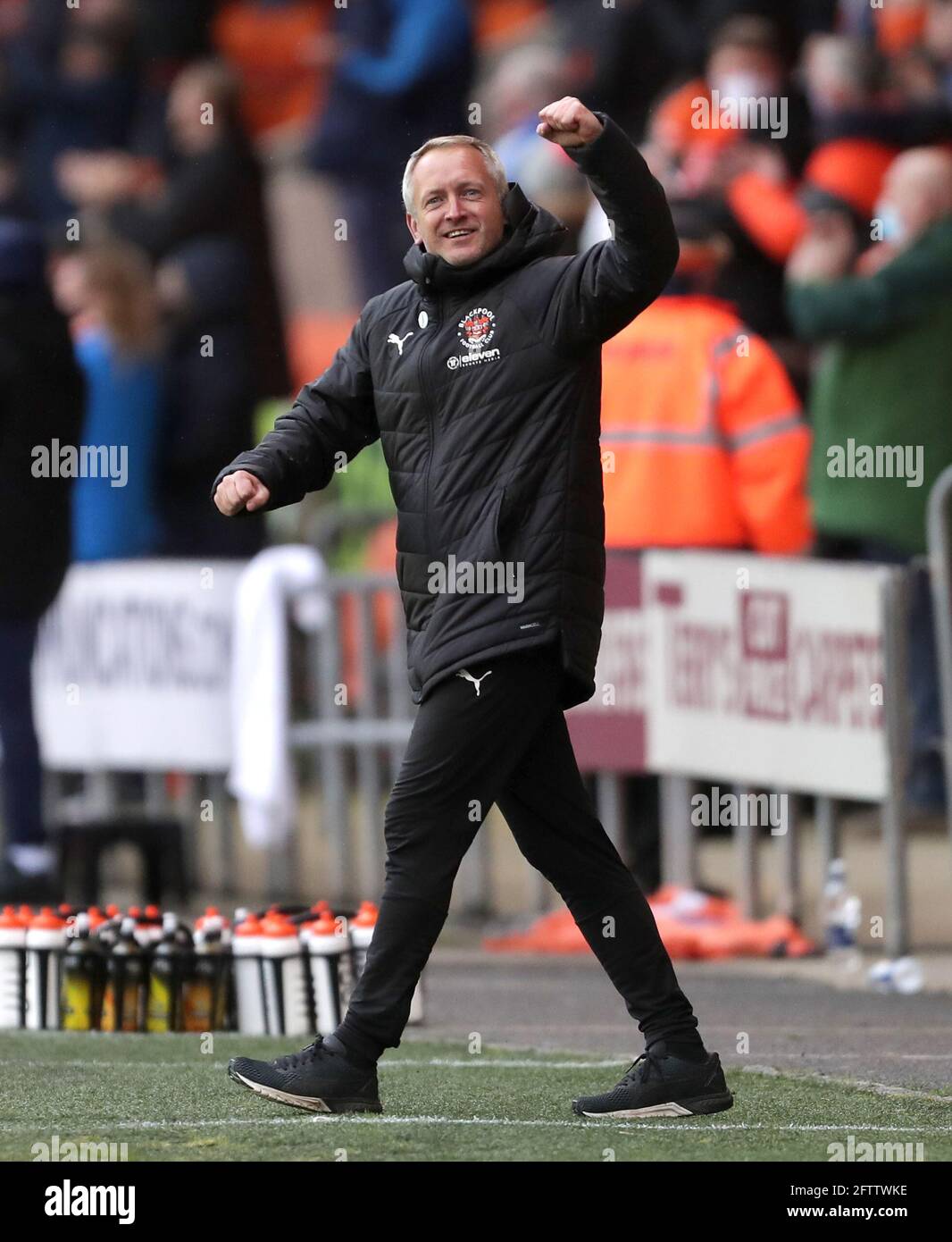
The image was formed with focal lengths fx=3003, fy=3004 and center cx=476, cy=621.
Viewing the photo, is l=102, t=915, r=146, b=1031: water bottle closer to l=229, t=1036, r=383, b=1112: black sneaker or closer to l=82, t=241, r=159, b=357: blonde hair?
l=229, t=1036, r=383, b=1112: black sneaker

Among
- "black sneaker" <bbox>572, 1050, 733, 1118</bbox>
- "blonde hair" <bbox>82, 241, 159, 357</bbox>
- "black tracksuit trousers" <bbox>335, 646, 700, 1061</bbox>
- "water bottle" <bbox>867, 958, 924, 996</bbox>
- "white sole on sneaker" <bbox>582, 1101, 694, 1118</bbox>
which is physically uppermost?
"blonde hair" <bbox>82, 241, 159, 357</bbox>

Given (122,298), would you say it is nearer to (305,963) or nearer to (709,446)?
(709,446)

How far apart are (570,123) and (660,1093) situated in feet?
6.70

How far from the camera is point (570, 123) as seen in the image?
5883 mm

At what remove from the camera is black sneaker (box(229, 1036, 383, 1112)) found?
623 cm

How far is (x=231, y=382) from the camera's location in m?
15.5

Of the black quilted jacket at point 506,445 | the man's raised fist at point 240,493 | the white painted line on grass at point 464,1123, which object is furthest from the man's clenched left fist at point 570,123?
the white painted line on grass at point 464,1123

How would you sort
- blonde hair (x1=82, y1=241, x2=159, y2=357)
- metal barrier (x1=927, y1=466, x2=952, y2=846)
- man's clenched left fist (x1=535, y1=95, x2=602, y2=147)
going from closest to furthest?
man's clenched left fist (x1=535, y1=95, x2=602, y2=147)
metal barrier (x1=927, y1=466, x2=952, y2=846)
blonde hair (x1=82, y1=241, x2=159, y2=357)

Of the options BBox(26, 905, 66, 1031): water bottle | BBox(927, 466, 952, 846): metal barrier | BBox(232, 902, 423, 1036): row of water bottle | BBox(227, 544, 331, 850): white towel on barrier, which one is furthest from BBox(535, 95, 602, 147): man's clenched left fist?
BBox(227, 544, 331, 850): white towel on barrier

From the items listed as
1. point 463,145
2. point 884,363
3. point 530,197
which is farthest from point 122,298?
point 463,145

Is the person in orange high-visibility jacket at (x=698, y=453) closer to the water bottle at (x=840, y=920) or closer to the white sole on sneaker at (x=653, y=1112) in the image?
the water bottle at (x=840, y=920)

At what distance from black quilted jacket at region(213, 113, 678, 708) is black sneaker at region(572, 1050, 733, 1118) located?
815mm

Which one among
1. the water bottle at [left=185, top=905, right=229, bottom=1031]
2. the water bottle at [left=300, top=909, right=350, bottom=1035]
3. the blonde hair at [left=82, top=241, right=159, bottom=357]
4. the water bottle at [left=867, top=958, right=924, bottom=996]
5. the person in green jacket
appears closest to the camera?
the water bottle at [left=300, top=909, right=350, bottom=1035]

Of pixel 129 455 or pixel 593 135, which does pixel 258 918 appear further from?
pixel 129 455
